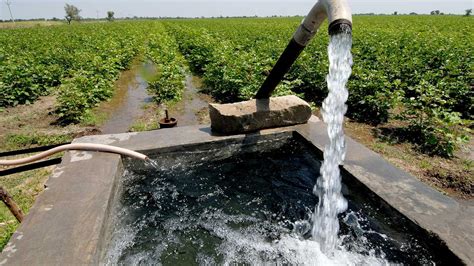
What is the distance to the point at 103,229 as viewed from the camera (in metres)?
2.62

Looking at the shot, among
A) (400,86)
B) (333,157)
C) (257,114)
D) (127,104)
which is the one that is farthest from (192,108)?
(400,86)

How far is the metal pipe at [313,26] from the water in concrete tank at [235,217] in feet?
3.75

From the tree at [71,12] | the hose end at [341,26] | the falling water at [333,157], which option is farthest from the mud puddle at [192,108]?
the tree at [71,12]

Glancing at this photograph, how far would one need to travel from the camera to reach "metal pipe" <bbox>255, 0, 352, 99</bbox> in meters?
2.63

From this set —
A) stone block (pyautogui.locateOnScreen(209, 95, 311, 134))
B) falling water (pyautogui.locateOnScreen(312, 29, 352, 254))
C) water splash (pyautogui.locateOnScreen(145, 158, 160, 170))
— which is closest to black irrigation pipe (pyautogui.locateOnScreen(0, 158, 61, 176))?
water splash (pyautogui.locateOnScreen(145, 158, 160, 170))

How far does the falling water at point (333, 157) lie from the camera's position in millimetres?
2916

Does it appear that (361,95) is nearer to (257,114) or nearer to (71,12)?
(257,114)

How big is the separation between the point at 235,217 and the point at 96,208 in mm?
1361

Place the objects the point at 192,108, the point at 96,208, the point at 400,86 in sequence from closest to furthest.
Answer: the point at 96,208
the point at 400,86
the point at 192,108

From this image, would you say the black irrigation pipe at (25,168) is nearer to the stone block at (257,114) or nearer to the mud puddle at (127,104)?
the stone block at (257,114)

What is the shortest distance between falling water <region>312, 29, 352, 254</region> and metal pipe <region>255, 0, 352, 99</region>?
0.10m

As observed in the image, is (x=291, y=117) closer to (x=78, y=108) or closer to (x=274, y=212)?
(x=274, y=212)

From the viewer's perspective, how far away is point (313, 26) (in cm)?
333

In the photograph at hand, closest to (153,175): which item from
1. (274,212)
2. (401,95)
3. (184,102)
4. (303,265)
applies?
(274,212)
